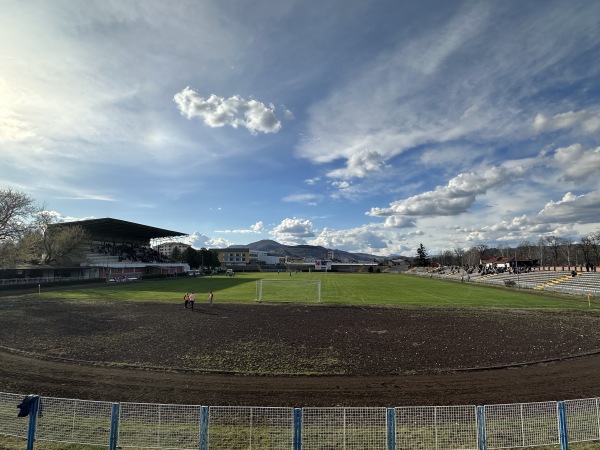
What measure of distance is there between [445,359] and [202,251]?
12470 centimetres

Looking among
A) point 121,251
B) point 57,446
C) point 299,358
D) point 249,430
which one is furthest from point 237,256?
point 57,446

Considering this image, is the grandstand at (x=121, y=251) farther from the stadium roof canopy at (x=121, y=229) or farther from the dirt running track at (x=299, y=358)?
the dirt running track at (x=299, y=358)

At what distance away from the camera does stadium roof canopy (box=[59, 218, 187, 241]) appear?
3219 inches

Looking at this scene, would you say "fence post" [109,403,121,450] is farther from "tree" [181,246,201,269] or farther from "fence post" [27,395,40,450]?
"tree" [181,246,201,269]

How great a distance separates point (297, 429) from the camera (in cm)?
775

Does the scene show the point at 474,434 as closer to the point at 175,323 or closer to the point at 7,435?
the point at 7,435

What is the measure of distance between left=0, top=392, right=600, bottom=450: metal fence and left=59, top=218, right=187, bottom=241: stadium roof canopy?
7957 centimetres

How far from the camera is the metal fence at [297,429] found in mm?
8211

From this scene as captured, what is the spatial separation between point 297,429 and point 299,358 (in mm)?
10093

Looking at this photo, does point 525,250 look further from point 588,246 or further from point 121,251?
point 121,251

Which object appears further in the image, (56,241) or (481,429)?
(56,241)

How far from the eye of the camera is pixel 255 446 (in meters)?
8.97

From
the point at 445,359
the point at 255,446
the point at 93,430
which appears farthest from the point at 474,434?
the point at 93,430

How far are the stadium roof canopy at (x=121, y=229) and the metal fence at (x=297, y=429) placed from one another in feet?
261
